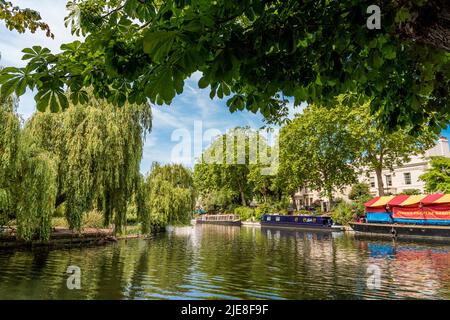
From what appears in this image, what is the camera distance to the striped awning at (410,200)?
2454 centimetres

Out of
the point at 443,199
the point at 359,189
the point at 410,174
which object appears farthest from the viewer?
the point at 410,174

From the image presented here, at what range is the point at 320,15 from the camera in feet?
10.7

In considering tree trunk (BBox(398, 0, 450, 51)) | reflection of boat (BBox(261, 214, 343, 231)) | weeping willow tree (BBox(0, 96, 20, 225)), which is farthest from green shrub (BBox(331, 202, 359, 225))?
tree trunk (BBox(398, 0, 450, 51))

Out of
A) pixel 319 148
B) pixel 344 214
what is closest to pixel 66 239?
pixel 344 214

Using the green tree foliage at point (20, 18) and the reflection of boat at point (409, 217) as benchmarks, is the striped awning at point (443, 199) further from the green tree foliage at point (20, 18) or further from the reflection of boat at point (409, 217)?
the green tree foliage at point (20, 18)

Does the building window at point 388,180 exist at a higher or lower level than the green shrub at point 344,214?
higher

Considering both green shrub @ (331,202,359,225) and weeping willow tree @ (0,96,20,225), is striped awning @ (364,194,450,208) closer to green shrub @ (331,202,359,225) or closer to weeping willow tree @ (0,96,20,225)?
green shrub @ (331,202,359,225)

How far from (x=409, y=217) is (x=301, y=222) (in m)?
12.6

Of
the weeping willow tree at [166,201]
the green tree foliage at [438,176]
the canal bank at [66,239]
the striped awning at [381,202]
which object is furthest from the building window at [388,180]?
the canal bank at [66,239]

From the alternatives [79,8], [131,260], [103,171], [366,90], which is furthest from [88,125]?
[366,90]

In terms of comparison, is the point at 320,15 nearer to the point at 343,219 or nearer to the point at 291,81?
the point at 291,81

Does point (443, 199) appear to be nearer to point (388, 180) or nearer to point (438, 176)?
point (438, 176)

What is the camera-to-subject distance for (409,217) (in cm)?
2708

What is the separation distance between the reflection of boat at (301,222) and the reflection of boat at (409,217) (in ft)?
13.4
